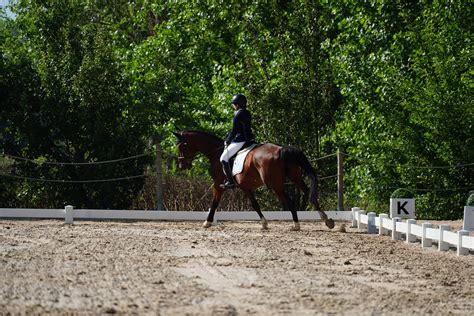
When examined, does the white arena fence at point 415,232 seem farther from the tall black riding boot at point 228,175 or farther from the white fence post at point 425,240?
the tall black riding boot at point 228,175

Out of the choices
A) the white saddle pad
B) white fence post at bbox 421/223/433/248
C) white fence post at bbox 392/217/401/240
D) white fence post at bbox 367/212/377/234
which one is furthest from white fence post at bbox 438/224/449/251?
the white saddle pad

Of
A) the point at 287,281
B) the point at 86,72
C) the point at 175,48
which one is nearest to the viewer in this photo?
the point at 287,281

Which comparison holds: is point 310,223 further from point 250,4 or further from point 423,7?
point 250,4

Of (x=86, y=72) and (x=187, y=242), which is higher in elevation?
(x=86, y=72)

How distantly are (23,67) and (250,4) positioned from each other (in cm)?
816

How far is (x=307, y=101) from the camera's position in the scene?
24.5m

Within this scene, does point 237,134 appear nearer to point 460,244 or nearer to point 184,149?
point 184,149

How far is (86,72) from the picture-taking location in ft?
76.5

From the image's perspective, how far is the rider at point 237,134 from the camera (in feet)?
57.7

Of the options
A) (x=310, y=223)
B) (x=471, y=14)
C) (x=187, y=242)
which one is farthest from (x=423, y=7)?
(x=187, y=242)

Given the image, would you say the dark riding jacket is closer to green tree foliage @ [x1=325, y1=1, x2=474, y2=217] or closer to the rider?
the rider

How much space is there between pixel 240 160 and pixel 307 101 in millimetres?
7124

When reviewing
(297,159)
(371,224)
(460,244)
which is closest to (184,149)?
(297,159)

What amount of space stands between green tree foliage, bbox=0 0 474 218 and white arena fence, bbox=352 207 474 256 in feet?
11.9
